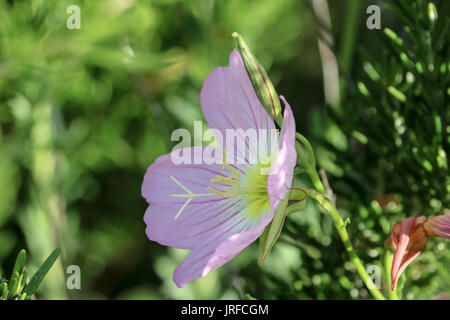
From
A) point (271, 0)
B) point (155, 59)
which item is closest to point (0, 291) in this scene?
point (155, 59)

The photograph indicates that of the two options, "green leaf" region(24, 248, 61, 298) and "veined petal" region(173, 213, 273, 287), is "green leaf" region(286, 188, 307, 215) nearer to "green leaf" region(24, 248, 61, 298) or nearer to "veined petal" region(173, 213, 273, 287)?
"veined petal" region(173, 213, 273, 287)

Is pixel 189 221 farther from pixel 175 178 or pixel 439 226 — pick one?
pixel 439 226

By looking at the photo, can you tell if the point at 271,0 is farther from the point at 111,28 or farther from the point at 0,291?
the point at 0,291

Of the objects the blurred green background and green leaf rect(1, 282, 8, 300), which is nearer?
green leaf rect(1, 282, 8, 300)

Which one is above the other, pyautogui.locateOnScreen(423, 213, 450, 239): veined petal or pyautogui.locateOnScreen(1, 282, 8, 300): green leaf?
pyautogui.locateOnScreen(423, 213, 450, 239): veined petal

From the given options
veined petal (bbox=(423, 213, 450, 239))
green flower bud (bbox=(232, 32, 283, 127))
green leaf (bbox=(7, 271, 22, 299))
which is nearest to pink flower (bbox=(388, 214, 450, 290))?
veined petal (bbox=(423, 213, 450, 239))

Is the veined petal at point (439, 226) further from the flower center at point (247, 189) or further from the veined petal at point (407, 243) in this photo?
the flower center at point (247, 189)

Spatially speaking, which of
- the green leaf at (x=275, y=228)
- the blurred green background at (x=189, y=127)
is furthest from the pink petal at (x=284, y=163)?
the blurred green background at (x=189, y=127)
